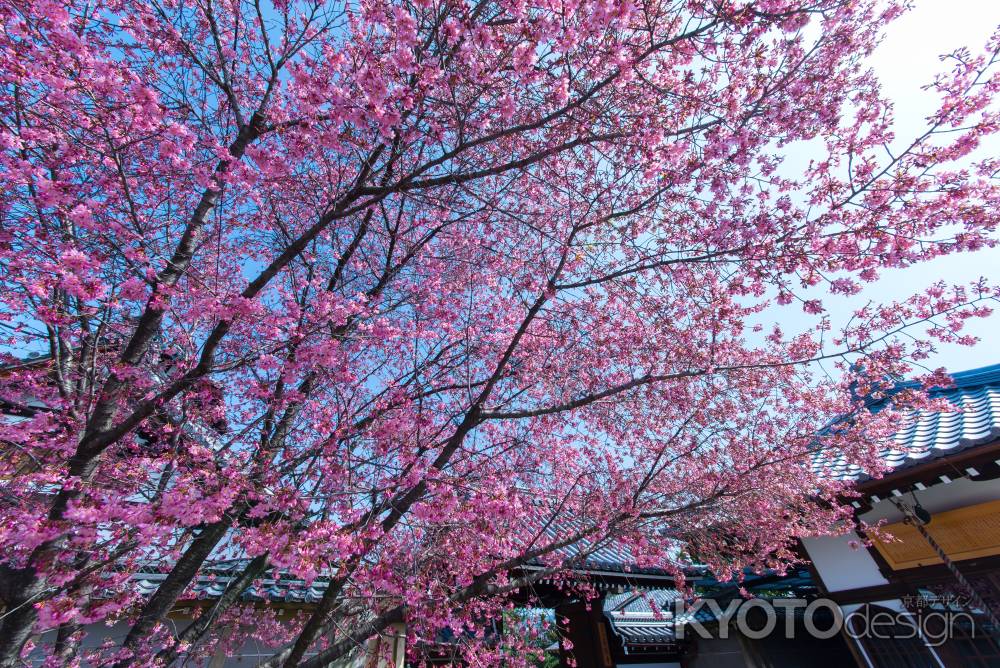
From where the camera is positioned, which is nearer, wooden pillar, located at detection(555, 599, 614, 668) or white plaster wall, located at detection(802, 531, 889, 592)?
white plaster wall, located at detection(802, 531, 889, 592)

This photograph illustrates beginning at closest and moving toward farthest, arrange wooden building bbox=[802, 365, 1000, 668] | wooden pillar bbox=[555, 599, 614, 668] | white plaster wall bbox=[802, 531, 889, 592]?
wooden building bbox=[802, 365, 1000, 668] < white plaster wall bbox=[802, 531, 889, 592] < wooden pillar bbox=[555, 599, 614, 668]

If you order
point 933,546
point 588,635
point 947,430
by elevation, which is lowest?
point 588,635

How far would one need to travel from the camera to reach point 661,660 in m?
10.3

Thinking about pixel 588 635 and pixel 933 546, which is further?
pixel 588 635

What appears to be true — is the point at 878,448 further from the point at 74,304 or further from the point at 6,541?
the point at 74,304

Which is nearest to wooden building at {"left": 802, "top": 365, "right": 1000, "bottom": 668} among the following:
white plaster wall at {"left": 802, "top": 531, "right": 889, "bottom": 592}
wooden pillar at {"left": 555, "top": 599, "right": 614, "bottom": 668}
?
white plaster wall at {"left": 802, "top": 531, "right": 889, "bottom": 592}

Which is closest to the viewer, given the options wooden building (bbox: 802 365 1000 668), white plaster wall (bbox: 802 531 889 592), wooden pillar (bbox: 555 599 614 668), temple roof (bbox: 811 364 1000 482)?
temple roof (bbox: 811 364 1000 482)

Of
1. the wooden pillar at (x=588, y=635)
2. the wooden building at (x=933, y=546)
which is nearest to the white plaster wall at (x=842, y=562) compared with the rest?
the wooden building at (x=933, y=546)

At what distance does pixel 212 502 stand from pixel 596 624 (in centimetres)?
756

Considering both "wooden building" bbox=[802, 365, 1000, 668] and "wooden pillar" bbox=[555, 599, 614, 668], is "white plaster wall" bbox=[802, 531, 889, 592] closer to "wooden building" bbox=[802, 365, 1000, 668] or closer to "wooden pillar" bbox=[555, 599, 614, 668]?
"wooden building" bbox=[802, 365, 1000, 668]

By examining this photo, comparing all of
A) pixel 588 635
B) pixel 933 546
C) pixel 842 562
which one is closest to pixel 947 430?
pixel 933 546

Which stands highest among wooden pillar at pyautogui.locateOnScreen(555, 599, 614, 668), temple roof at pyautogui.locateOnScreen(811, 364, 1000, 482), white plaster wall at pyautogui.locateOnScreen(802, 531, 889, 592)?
temple roof at pyautogui.locateOnScreen(811, 364, 1000, 482)

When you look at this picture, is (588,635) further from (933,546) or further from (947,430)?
(947,430)

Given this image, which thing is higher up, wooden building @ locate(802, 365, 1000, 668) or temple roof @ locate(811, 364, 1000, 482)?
temple roof @ locate(811, 364, 1000, 482)
